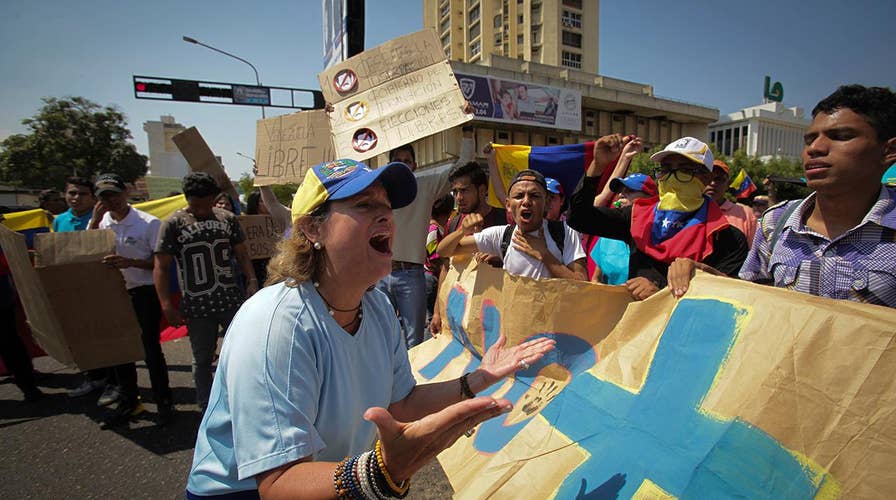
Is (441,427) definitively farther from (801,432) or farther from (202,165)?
(202,165)

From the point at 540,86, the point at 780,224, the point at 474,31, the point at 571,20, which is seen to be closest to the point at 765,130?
the point at 571,20

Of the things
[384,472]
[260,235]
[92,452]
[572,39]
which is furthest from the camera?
[572,39]

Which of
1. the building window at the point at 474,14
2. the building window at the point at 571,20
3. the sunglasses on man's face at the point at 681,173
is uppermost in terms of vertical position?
the building window at the point at 474,14

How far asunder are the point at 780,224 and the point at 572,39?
6367 centimetres

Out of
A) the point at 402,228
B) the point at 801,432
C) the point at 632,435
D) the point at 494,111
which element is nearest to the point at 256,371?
the point at 632,435

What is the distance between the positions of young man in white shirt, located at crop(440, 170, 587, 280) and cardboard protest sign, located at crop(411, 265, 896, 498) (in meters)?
0.38

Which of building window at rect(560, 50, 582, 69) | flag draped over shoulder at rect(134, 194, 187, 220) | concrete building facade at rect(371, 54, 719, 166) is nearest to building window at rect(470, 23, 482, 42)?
building window at rect(560, 50, 582, 69)

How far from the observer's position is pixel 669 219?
253cm

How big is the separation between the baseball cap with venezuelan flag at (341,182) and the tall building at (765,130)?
86.8 m

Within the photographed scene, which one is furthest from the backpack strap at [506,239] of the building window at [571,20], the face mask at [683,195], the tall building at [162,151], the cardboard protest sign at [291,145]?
the tall building at [162,151]

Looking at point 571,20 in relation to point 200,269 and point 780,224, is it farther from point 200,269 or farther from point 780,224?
point 780,224

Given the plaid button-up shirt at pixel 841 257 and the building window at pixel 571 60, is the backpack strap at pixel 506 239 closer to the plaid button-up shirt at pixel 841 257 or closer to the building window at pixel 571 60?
the plaid button-up shirt at pixel 841 257

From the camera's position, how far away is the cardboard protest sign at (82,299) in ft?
11.7

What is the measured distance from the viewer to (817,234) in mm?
1598
